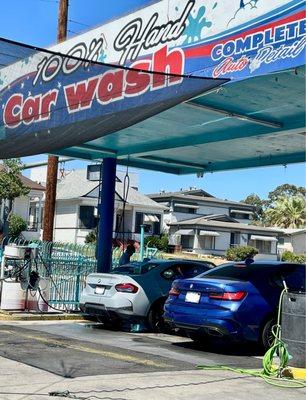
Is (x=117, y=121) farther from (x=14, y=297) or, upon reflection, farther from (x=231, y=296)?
(x=14, y=297)

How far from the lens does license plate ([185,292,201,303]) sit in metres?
9.90

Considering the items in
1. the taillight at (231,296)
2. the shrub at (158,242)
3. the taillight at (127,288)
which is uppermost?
the shrub at (158,242)

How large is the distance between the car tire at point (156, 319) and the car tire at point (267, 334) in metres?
2.90

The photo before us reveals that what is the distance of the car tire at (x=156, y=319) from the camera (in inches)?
481

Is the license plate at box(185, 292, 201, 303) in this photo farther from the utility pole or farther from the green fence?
the utility pole

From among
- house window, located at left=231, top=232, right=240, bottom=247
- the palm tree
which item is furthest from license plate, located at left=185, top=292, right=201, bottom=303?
the palm tree

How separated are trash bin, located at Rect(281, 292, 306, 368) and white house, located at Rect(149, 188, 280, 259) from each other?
45.3 m

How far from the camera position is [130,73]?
32.3 feet

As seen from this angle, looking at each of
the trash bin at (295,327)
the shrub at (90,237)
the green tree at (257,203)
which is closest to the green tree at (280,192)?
the green tree at (257,203)

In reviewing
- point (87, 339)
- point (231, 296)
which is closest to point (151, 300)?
point (87, 339)

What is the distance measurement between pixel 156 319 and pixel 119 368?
14.7 feet

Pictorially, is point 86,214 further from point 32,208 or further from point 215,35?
point 215,35

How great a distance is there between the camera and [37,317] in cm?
1334

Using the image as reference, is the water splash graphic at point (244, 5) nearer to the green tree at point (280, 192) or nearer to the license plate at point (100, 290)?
the license plate at point (100, 290)
